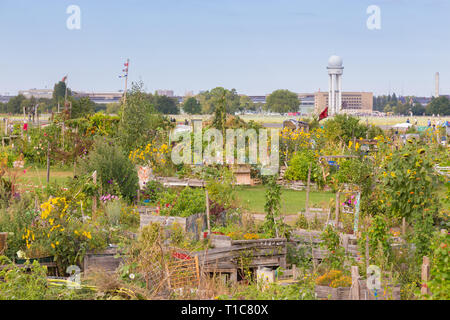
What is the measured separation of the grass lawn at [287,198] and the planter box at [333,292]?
5757 mm

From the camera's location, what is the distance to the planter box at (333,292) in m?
5.78

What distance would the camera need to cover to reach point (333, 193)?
46.3 feet

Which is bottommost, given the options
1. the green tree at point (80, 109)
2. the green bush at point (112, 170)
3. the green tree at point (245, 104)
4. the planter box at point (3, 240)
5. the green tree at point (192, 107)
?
the planter box at point (3, 240)

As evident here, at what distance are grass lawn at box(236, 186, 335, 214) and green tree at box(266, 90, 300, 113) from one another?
65.9 m

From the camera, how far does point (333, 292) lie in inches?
228

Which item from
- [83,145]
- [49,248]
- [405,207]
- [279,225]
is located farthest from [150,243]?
[83,145]

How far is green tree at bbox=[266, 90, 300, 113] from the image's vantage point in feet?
264

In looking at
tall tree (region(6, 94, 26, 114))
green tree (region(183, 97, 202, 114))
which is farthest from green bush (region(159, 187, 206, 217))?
tall tree (region(6, 94, 26, 114))

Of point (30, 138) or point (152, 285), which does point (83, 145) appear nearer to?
point (30, 138)

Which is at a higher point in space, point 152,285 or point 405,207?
point 405,207

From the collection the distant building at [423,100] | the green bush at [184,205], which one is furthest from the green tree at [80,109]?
the distant building at [423,100]

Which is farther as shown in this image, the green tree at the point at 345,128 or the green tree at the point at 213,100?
the green tree at the point at 213,100

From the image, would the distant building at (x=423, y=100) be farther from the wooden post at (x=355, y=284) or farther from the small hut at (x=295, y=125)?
the wooden post at (x=355, y=284)

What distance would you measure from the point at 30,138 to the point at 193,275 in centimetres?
1526
